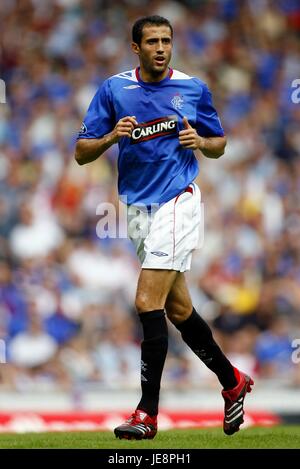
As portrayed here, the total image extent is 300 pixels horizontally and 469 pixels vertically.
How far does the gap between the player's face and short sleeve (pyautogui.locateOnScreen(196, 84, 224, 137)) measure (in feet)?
1.19

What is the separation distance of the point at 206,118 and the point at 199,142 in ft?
1.10

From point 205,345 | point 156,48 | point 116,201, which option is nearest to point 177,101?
point 156,48

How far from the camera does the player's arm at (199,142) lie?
7.33 m

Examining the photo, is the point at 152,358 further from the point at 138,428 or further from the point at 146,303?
the point at 138,428

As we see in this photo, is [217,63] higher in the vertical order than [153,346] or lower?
higher

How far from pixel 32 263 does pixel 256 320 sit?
286 cm

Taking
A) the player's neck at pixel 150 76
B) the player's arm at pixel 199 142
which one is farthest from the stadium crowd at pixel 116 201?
the player's neck at pixel 150 76

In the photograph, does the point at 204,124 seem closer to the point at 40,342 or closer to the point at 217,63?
the point at 40,342

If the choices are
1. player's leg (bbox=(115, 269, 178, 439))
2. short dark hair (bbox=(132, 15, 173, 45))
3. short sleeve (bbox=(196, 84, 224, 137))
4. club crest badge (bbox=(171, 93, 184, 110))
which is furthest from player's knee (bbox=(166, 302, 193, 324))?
short dark hair (bbox=(132, 15, 173, 45))

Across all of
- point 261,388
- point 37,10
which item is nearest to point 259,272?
point 261,388

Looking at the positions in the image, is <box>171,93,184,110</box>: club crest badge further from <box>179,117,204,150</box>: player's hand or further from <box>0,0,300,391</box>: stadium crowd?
<box>0,0,300,391</box>: stadium crowd

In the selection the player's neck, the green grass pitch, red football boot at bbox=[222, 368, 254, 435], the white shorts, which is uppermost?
the player's neck

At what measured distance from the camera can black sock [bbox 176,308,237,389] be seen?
25.2ft

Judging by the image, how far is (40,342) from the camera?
43.9 feet
